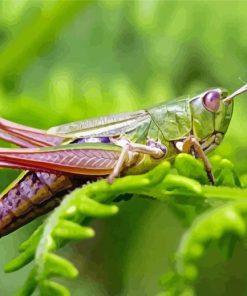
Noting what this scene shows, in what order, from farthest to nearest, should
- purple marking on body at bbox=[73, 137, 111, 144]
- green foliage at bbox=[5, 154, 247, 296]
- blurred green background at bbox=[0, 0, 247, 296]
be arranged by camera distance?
blurred green background at bbox=[0, 0, 247, 296], purple marking on body at bbox=[73, 137, 111, 144], green foliage at bbox=[5, 154, 247, 296]

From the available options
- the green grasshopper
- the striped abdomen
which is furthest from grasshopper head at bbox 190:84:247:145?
the striped abdomen

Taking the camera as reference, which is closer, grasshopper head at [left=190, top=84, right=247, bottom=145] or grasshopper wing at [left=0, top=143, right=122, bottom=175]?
grasshopper wing at [left=0, top=143, right=122, bottom=175]

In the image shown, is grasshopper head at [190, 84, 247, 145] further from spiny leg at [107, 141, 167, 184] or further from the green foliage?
the green foliage

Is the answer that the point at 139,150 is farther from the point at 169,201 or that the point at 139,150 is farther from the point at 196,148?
the point at 169,201

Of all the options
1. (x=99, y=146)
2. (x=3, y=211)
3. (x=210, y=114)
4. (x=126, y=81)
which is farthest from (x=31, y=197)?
(x=126, y=81)

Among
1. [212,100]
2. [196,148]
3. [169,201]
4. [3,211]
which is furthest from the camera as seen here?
[212,100]

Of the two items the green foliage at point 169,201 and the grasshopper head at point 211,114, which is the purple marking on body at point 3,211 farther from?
the grasshopper head at point 211,114

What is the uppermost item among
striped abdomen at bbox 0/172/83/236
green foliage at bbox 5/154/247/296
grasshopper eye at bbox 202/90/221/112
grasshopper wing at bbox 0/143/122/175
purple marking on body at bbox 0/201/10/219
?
grasshopper eye at bbox 202/90/221/112

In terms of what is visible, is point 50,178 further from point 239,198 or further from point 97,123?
point 239,198
